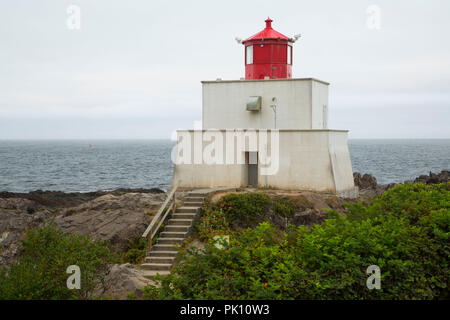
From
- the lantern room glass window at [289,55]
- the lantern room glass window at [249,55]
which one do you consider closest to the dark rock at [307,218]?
the lantern room glass window at [289,55]

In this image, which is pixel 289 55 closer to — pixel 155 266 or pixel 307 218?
pixel 307 218

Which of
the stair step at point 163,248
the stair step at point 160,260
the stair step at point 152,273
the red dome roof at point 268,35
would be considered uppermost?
the red dome roof at point 268,35

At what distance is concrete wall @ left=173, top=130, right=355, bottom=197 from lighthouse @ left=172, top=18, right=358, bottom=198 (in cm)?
4

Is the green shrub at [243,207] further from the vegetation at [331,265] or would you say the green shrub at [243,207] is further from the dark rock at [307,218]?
the vegetation at [331,265]

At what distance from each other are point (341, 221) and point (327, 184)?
34.4ft

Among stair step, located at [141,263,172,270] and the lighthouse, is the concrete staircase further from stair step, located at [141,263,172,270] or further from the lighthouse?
the lighthouse

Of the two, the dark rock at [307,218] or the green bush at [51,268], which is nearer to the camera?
the green bush at [51,268]

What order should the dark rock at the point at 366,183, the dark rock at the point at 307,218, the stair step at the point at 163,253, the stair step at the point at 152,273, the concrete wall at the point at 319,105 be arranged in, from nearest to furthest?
the stair step at the point at 152,273 → the stair step at the point at 163,253 → the dark rock at the point at 307,218 → the concrete wall at the point at 319,105 → the dark rock at the point at 366,183

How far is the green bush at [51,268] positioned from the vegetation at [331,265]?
1740mm

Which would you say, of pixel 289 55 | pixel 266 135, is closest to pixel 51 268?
pixel 266 135

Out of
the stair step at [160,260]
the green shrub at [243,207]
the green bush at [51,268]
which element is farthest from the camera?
the green shrub at [243,207]

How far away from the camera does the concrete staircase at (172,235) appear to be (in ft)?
52.6

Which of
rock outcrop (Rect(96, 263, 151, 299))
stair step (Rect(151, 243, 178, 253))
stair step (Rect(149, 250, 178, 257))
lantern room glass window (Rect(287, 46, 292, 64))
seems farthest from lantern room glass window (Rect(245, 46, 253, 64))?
rock outcrop (Rect(96, 263, 151, 299))

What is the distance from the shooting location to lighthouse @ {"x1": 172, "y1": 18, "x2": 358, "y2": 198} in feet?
75.0
